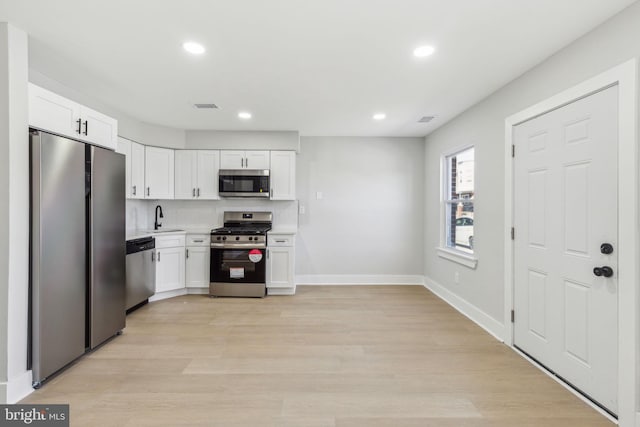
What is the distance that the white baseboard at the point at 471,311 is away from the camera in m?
2.93

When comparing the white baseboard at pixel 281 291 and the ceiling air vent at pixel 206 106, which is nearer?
the ceiling air vent at pixel 206 106

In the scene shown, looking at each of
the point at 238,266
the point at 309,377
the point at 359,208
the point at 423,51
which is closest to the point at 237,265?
the point at 238,266

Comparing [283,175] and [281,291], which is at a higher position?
[283,175]

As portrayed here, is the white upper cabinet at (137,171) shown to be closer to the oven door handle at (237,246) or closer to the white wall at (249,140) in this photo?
the white wall at (249,140)

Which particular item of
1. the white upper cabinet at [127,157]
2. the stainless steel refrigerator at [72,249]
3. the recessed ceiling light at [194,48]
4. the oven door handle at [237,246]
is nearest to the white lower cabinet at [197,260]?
the oven door handle at [237,246]

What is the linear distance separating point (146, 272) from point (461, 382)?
3618 mm

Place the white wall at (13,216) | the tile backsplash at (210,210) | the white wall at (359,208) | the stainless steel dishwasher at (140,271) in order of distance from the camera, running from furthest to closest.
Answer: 1. the white wall at (359,208)
2. the tile backsplash at (210,210)
3. the stainless steel dishwasher at (140,271)
4. the white wall at (13,216)

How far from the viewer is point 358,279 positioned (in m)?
4.95

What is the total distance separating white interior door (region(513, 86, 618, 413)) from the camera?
184 centimetres

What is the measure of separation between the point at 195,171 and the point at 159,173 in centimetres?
48

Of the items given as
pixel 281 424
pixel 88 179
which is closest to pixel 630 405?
pixel 281 424

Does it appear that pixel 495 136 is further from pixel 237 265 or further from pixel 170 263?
pixel 170 263

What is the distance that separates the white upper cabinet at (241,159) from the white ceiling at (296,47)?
118 cm

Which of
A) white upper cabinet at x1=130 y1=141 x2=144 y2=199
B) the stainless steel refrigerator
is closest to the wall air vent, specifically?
the stainless steel refrigerator
